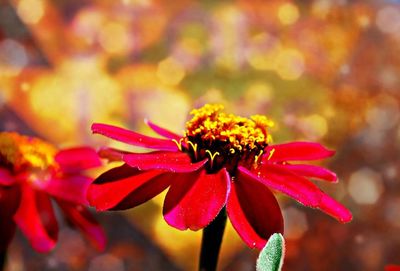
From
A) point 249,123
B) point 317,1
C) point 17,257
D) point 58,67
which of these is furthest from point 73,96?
point 249,123

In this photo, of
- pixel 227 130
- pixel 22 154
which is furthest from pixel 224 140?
pixel 22 154

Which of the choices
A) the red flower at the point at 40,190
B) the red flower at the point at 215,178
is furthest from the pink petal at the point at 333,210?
the red flower at the point at 40,190

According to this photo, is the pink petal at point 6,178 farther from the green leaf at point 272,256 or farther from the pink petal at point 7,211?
the green leaf at point 272,256

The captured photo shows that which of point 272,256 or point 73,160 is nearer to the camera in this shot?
point 272,256

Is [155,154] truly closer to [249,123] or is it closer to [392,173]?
[249,123]

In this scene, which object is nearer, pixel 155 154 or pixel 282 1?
pixel 155 154

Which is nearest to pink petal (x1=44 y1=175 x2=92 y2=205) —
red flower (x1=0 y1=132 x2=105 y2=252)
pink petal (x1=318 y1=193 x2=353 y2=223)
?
red flower (x1=0 y1=132 x2=105 y2=252)

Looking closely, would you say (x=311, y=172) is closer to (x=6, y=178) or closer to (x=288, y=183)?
(x=288, y=183)
